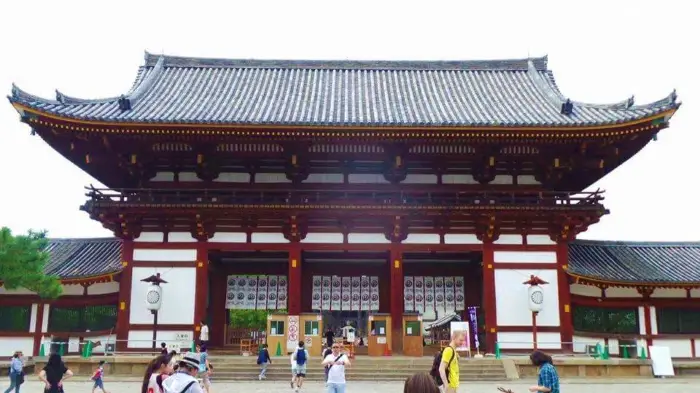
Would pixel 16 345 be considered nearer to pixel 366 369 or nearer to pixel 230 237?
pixel 230 237

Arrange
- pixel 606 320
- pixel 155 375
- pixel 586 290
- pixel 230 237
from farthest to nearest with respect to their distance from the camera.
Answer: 1. pixel 586 290
2. pixel 606 320
3. pixel 230 237
4. pixel 155 375

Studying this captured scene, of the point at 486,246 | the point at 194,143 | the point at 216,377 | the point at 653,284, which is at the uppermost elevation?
the point at 194,143

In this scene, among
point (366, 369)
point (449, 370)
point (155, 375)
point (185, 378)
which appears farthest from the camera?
point (366, 369)

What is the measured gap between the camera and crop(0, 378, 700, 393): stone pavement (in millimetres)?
16375

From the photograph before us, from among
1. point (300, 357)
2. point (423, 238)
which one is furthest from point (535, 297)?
Result: point (300, 357)

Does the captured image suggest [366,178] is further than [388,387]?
Yes

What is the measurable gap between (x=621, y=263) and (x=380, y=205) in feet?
33.1

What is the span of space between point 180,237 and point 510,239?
12118 millimetres

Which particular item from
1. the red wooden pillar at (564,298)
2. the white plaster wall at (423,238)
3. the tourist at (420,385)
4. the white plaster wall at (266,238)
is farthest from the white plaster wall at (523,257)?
the tourist at (420,385)

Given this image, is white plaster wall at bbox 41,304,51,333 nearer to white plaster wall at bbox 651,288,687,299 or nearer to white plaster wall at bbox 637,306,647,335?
white plaster wall at bbox 637,306,647,335

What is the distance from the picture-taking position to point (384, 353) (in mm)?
20734

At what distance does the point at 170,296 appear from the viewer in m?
21.1

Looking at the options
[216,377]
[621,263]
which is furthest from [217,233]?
[621,263]

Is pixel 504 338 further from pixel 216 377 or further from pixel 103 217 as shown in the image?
pixel 103 217
